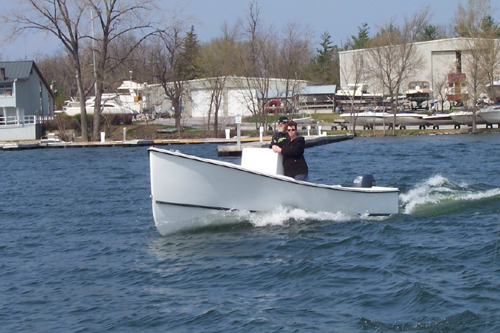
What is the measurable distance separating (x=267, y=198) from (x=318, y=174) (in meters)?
13.1

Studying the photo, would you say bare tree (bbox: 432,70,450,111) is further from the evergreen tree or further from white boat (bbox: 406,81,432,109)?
the evergreen tree

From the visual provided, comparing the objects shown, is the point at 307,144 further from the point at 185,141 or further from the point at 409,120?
the point at 409,120

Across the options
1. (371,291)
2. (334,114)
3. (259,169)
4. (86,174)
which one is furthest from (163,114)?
(371,291)

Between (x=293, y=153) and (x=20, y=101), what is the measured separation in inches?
1991

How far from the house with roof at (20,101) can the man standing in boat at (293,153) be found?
4231cm

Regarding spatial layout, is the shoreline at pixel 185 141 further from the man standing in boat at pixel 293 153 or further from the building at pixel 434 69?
the man standing in boat at pixel 293 153

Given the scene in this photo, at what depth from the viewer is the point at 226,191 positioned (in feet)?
45.0

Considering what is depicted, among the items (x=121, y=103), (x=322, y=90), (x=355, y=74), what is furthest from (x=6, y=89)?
(x=355, y=74)

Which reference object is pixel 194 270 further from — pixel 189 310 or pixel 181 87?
pixel 181 87

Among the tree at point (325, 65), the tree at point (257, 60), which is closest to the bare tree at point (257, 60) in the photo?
the tree at point (257, 60)

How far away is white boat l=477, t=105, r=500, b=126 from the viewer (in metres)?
54.1

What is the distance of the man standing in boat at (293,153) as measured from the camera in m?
14.0

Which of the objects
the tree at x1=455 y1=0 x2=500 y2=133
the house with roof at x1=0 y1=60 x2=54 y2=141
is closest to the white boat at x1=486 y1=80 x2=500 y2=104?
the tree at x1=455 y1=0 x2=500 y2=133

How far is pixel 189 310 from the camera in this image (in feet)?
31.0
